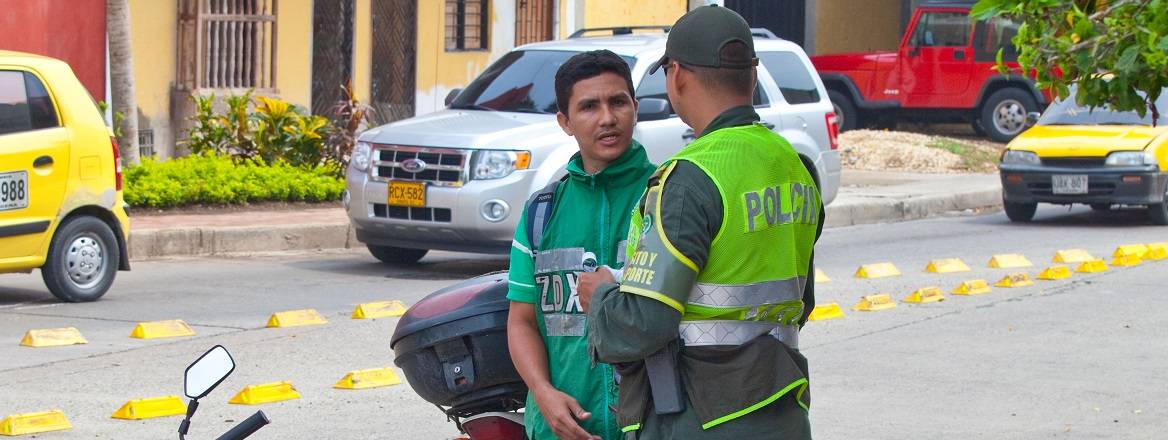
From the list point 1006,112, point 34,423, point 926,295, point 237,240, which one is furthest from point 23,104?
point 1006,112

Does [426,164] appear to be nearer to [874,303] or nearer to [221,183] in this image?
[874,303]

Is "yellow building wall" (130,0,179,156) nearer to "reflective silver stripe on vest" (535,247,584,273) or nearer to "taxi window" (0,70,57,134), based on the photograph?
"taxi window" (0,70,57,134)

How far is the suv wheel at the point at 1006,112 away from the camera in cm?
2673

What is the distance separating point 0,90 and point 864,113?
→ 19606mm

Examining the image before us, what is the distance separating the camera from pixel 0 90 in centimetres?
1002

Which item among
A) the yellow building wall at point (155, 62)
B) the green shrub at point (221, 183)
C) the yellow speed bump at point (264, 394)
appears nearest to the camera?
the yellow speed bump at point (264, 394)

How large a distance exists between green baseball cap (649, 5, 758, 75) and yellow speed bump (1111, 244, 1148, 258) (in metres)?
10.8

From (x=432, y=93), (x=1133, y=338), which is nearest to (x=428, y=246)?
(x=1133, y=338)

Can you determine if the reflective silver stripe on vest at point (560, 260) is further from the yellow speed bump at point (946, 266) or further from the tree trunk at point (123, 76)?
the tree trunk at point (123, 76)

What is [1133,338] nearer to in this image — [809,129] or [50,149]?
→ [809,129]

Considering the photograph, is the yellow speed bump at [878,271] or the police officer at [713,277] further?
the yellow speed bump at [878,271]

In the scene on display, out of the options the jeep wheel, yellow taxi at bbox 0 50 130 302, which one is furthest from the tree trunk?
the jeep wheel

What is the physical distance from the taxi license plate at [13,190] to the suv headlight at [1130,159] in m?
10.2

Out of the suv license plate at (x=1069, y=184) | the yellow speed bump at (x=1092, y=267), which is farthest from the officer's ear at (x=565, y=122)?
the suv license plate at (x=1069, y=184)
